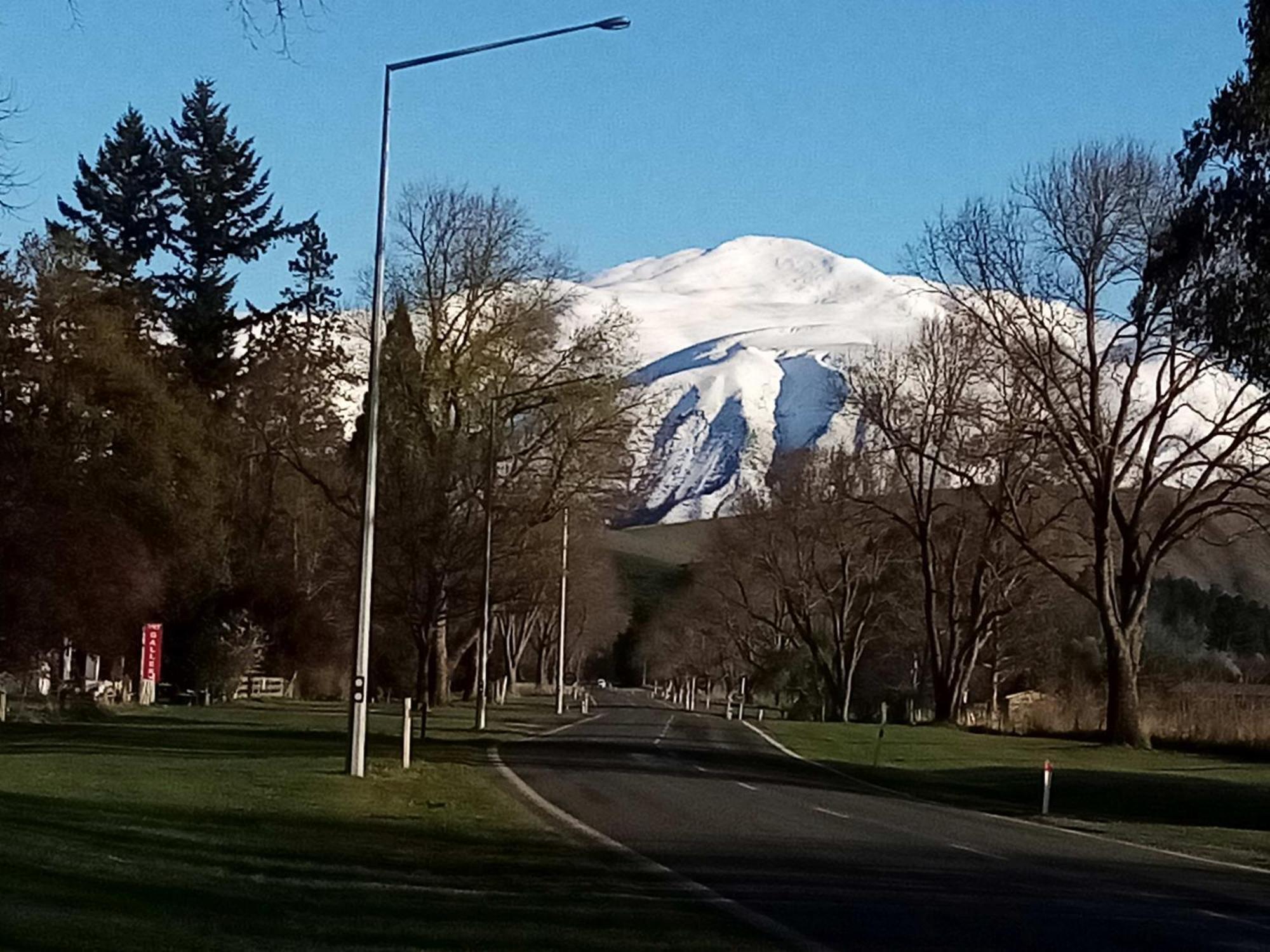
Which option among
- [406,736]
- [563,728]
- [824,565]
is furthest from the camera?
[824,565]

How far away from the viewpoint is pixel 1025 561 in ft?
234

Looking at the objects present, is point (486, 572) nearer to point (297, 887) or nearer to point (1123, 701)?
point (1123, 701)

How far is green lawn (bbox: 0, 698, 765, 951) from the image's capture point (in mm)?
11953

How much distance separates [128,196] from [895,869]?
6564cm

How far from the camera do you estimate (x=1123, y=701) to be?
166 ft

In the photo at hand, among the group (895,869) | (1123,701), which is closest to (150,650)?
(1123,701)

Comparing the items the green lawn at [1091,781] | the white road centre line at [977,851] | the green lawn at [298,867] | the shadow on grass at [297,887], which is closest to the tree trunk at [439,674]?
the green lawn at [1091,781]

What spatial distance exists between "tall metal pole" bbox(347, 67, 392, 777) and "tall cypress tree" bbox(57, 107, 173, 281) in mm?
51836

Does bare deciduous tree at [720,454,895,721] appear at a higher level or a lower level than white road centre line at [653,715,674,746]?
higher

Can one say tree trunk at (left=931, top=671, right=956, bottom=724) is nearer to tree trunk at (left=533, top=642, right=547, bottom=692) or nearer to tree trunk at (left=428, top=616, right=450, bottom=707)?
tree trunk at (left=428, top=616, right=450, bottom=707)

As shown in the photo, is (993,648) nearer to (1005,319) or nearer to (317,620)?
(317,620)

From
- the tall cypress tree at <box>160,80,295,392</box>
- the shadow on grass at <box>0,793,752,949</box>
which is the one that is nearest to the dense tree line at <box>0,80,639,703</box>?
the tall cypress tree at <box>160,80,295,392</box>

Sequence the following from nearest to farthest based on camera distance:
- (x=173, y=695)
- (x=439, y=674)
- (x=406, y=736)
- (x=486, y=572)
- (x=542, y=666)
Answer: (x=406, y=736)
(x=486, y=572)
(x=173, y=695)
(x=439, y=674)
(x=542, y=666)

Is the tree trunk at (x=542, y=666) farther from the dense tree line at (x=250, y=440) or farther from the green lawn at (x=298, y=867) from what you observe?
the green lawn at (x=298, y=867)
